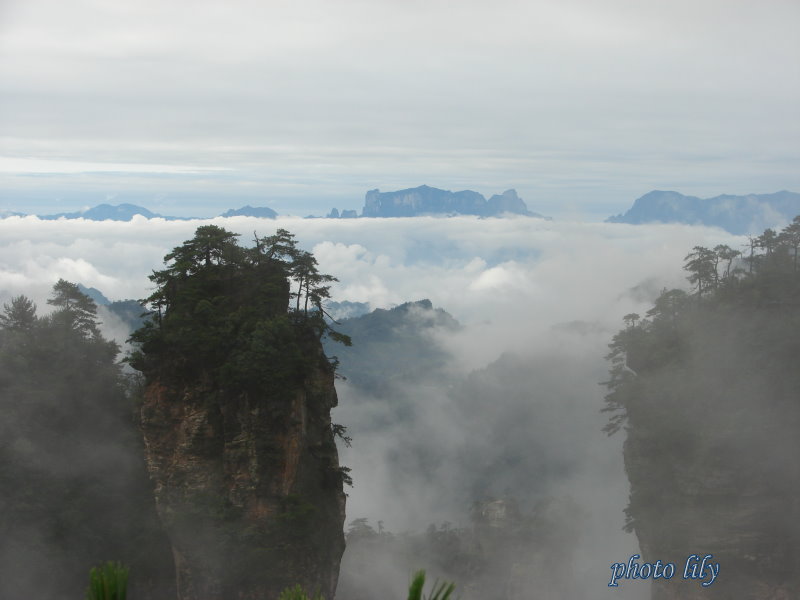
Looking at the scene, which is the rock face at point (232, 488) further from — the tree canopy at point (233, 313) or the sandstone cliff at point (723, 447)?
the sandstone cliff at point (723, 447)

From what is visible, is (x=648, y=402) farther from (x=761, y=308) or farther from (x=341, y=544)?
(x=341, y=544)

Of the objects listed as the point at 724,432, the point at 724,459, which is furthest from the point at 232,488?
the point at 724,432

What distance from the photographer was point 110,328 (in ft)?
365

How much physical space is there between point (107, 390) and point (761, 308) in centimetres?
5636

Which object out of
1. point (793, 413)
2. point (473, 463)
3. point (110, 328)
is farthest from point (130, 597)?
point (473, 463)

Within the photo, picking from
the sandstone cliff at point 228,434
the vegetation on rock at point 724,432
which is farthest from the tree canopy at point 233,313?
the vegetation on rock at point 724,432

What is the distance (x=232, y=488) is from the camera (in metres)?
37.2

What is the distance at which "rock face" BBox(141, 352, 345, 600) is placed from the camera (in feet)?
121

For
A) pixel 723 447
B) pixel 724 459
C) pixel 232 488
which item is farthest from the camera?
pixel 723 447

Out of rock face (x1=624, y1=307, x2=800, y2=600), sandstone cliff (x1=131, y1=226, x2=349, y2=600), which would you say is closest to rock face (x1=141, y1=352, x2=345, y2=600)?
sandstone cliff (x1=131, y1=226, x2=349, y2=600)

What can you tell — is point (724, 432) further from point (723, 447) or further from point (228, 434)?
point (228, 434)

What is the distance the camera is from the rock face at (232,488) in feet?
121

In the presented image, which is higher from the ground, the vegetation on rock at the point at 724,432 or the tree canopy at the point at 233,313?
the tree canopy at the point at 233,313

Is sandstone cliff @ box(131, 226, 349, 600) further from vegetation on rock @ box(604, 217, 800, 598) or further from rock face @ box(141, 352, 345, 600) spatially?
vegetation on rock @ box(604, 217, 800, 598)
